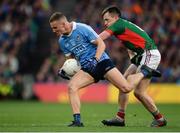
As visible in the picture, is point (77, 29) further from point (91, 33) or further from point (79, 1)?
point (79, 1)

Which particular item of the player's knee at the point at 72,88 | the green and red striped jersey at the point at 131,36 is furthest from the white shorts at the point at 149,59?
the player's knee at the point at 72,88

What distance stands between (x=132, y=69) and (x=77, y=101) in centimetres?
166

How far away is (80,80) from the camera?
12.3m

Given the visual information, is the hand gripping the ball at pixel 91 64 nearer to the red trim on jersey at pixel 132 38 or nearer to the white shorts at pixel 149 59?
the red trim on jersey at pixel 132 38

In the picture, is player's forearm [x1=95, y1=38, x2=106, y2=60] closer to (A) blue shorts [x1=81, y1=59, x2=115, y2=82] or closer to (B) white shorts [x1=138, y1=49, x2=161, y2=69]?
(A) blue shorts [x1=81, y1=59, x2=115, y2=82]

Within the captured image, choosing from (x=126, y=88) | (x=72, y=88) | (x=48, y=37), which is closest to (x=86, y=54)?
(x=72, y=88)

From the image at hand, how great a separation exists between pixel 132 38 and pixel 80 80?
137 centimetres

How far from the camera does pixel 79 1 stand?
99.0 ft

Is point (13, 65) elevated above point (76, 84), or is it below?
above

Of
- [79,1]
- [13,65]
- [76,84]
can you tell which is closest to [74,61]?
[76,84]

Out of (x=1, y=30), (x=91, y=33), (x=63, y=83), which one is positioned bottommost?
(x=91, y=33)

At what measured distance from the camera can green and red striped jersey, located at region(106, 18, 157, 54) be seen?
41.3 ft

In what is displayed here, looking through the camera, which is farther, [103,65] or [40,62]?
[40,62]

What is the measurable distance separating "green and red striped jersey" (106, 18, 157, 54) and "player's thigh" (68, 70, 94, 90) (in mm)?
955
